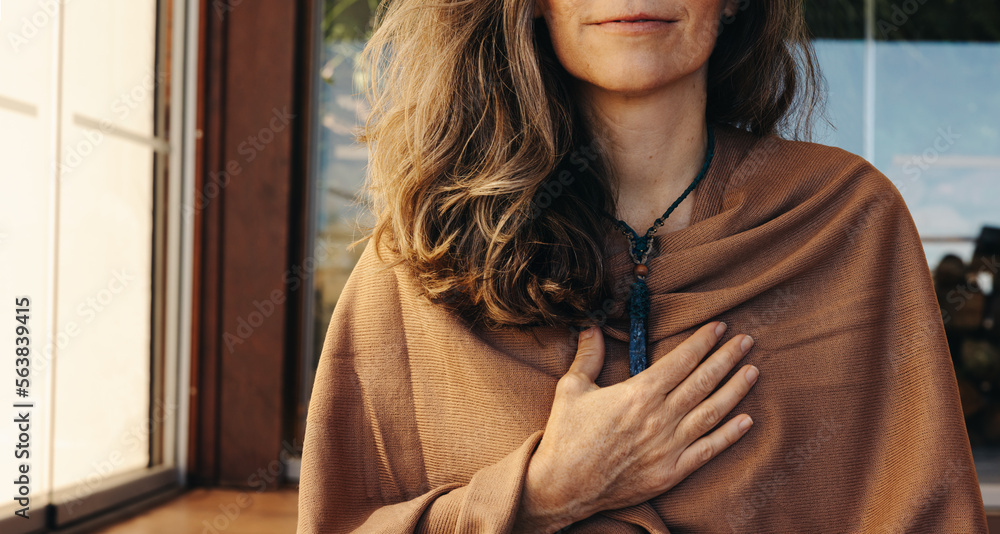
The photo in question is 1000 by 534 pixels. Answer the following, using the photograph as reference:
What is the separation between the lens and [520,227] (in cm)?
101

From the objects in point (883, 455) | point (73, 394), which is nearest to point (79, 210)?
point (73, 394)

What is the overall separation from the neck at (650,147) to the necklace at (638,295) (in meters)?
0.02

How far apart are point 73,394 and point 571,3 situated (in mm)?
1963

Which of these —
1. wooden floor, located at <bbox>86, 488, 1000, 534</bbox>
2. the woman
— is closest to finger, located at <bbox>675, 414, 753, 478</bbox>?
the woman

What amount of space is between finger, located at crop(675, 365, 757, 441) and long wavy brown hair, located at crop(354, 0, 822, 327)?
0.59 feet

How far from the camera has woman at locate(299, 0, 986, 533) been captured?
3.10 feet

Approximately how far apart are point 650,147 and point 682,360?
316 millimetres

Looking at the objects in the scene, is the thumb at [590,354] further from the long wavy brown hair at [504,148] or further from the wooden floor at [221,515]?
the wooden floor at [221,515]

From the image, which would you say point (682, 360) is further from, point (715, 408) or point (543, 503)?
point (543, 503)

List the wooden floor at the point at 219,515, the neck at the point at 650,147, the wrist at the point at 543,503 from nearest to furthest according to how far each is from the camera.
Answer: the wrist at the point at 543,503 → the neck at the point at 650,147 → the wooden floor at the point at 219,515

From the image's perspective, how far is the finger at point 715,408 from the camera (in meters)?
0.95

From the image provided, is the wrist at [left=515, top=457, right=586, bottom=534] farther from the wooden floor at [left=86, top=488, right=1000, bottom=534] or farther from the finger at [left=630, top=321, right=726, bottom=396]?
the wooden floor at [left=86, top=488, right=1000, bottom=534]

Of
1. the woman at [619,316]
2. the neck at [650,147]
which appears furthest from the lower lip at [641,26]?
the neck at [650,147]

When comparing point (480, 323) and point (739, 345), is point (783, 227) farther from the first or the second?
point (480, 323)
